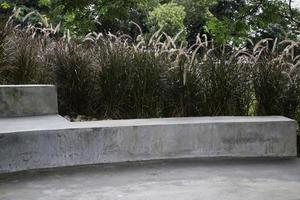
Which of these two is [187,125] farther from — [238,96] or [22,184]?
[22,184]

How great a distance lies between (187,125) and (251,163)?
2.07ft

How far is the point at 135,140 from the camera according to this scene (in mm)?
3857

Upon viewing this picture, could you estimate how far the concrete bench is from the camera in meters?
3.58

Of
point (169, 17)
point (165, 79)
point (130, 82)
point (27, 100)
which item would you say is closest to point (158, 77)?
point (165, 79)

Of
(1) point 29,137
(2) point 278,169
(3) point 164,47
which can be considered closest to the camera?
(1) point 29,137

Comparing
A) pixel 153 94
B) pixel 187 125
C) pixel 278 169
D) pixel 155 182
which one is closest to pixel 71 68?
pixel 153 94

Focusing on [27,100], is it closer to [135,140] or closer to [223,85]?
[135,140]

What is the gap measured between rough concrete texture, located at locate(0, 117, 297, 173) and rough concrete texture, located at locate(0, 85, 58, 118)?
16.9 inches

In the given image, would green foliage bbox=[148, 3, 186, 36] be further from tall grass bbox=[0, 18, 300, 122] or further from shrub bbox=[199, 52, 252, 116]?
shrub bbox=[199, 52, 252, 116]

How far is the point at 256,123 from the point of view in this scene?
4.09 meters

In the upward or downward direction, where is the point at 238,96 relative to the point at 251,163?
upward

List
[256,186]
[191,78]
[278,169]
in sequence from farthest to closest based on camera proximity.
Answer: [191,78] < [278,169] < [256,186]

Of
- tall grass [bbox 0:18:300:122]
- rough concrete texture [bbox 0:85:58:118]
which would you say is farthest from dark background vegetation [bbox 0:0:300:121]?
rough concrete texture [bbox 0:85:58:118]

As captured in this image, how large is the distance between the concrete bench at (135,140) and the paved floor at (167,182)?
0.28ft
